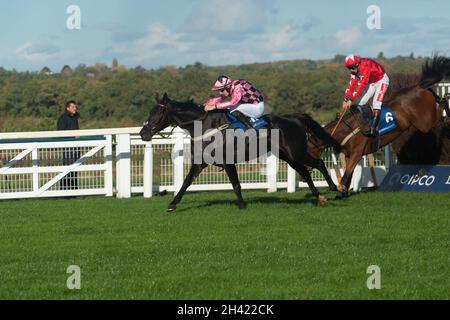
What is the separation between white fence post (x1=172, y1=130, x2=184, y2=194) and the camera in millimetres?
14985

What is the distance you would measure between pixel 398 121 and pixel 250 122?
9.39 feet

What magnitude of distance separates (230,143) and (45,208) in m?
2.97

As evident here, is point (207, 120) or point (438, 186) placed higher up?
point (207, 120)

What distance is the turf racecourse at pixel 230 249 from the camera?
6804mm

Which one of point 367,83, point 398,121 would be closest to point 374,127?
point 398,121

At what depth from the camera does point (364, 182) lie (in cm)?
1576

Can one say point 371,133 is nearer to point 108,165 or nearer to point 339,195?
point 339,195

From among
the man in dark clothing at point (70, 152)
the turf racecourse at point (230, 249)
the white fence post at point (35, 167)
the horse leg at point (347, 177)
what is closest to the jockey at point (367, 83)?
the horse leg at point (347, 177)

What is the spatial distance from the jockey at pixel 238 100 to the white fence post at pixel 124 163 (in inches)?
117

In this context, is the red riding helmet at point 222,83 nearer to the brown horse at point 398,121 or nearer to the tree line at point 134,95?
the brown horse at point 398,121

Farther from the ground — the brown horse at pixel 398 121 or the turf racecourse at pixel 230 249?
the brown horse at pixel 398 121
